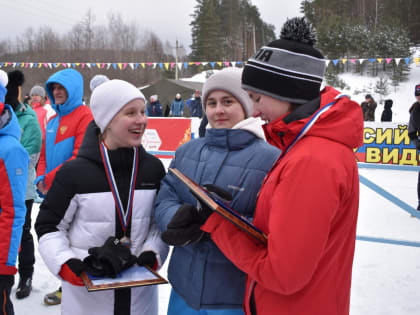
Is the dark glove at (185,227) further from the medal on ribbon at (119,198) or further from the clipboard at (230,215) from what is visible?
the medal on ribbon at (119,198)

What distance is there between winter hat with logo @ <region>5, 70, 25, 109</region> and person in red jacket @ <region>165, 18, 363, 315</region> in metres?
2.47

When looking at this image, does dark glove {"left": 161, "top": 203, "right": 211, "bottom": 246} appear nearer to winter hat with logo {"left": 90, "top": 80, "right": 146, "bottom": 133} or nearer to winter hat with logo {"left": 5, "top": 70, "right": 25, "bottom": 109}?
winter hat with logo {"left": 90, "top": 80, "right": 146, "bottom": 133}

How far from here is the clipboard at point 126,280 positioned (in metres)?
1.49

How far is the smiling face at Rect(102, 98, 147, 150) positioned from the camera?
6.25ft

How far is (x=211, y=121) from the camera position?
1903 mm

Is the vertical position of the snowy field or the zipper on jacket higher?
the zipper on jacket

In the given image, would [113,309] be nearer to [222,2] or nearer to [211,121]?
[211,121]

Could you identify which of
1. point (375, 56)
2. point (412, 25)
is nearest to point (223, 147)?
point (375, 56)

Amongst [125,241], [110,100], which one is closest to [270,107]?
[110,100]

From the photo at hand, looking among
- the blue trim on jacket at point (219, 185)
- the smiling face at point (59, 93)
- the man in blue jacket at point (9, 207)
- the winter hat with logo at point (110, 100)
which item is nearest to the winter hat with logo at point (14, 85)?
the smiling face at point (59, 93)

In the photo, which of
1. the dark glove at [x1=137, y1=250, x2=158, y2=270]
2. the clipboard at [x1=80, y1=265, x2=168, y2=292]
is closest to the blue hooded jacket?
the clipboard at [x1=80, y1=265, x2=168, y2=292]

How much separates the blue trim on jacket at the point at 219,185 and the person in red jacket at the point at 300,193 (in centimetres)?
25

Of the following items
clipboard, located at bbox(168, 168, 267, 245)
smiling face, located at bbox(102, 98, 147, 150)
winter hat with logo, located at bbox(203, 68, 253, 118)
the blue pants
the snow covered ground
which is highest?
winter hat with logo, located at bbox(203, 68, 253, 118)

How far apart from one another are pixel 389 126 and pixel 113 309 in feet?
33.6
